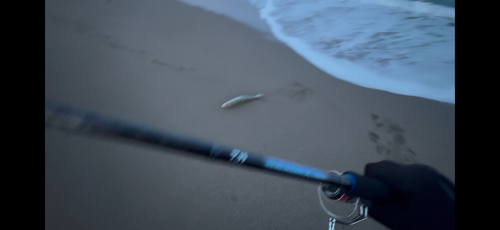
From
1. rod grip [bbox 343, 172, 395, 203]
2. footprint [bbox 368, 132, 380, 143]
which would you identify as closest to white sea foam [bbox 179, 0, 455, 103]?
footprint [bbox 368, 132, 380, 143]

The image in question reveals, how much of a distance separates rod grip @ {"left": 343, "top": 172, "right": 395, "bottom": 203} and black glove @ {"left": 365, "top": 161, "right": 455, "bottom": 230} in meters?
0.02

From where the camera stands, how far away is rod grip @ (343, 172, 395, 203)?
454 mm

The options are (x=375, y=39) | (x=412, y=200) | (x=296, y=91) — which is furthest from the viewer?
(x=375, y=39)

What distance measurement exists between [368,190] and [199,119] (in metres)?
0.40

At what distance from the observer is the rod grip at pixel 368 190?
0.45 metres

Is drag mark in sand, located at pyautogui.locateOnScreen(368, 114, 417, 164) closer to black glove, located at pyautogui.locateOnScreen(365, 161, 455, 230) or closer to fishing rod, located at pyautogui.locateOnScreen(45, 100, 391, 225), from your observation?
black glove, located at pyautogui.locateOnScreen(365, 161, 455, 230)

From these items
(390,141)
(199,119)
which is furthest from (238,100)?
(390,141)

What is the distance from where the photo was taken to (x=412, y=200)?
0.58 meters

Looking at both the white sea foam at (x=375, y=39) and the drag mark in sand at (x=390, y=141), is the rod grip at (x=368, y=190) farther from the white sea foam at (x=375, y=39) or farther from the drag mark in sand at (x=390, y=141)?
the white sea foam at (x=375, y=39)

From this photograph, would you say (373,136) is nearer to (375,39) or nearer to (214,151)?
(375,39)

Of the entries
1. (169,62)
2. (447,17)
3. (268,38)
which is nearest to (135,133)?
(169,62)

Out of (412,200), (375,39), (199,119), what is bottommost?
(412,200)
